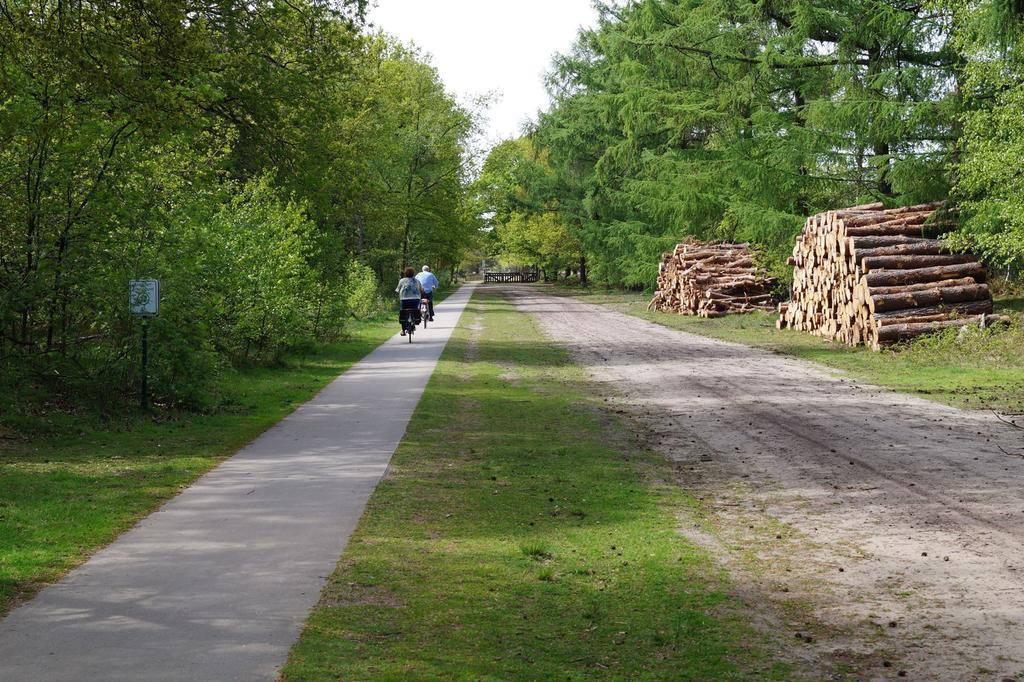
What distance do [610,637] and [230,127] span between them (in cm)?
1268

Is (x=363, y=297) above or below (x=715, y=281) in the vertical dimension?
below

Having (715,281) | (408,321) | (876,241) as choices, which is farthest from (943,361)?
(715,281)

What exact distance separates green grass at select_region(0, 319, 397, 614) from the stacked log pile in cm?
2222

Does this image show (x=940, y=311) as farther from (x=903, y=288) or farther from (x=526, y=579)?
(x=526, y=579)

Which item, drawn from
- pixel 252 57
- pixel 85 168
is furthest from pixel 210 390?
pixel 252 57

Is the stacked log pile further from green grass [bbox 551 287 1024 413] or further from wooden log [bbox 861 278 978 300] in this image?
wooden log [bbox 861 278 978 300]

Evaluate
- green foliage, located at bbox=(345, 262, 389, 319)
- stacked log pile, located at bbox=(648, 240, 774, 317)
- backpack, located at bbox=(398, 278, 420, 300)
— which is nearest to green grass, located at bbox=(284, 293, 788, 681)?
backpack, located at bbox=(398, 278, 420, 300)

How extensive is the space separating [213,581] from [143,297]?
23.8 ft

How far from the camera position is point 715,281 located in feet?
120

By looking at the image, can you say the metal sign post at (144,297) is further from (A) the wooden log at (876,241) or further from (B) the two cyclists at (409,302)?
(A) the wooden log at (876,241)

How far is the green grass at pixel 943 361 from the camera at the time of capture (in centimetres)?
1496

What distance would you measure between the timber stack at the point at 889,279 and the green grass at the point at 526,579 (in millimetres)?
12114

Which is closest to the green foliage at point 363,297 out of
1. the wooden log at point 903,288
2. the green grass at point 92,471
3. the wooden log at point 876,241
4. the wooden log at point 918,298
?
the wooden log at point 876,241

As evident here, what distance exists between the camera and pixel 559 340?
27.3 metres
